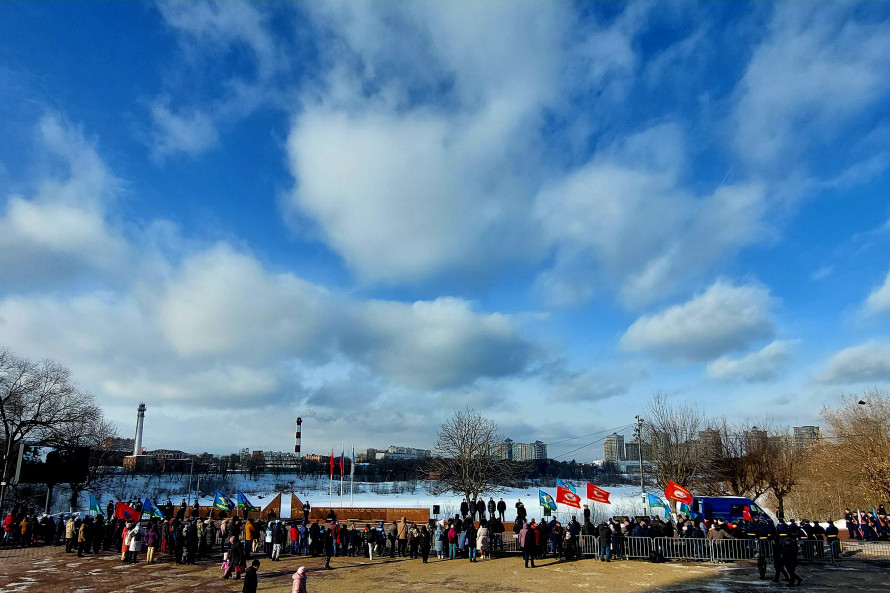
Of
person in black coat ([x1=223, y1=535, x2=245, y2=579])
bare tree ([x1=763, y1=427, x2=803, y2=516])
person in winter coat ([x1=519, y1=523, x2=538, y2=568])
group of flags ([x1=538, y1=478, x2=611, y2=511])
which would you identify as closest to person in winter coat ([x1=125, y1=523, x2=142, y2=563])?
person in black coat ([x1=223, y1=535, x2=245, y2=579])

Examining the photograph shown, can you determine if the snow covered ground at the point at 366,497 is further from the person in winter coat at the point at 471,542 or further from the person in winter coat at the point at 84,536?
the person in winter coat at the point at 84,536

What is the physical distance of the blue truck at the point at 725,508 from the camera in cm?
3012

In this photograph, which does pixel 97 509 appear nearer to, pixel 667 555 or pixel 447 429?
pixel 447 429

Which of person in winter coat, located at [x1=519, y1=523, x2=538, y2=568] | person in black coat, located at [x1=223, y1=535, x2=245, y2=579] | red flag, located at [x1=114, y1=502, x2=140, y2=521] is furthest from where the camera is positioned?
red flag, located at [x1=114, y1=502, x2=140, y2=521]

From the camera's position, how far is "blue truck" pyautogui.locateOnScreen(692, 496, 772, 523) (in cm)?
3012

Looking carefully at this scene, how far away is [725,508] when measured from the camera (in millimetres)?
30703

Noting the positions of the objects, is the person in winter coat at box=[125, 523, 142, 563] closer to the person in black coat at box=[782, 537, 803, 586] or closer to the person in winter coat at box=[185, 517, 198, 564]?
the person in winter coat at box=[185, 517, 198, 564]

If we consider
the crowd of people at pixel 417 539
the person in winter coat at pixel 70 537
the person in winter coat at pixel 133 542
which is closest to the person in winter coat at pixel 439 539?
the crowd of people at pixel 417 539

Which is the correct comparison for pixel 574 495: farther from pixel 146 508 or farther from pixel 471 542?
pixel 146 508

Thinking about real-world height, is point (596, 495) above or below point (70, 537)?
above

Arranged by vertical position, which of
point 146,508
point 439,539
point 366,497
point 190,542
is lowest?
point 366,497

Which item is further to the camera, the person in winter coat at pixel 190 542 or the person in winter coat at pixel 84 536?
the person in winter coat at pixel 84 536

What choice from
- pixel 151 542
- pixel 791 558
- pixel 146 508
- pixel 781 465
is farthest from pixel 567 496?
pixel 781 465

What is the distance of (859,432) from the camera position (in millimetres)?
39562
